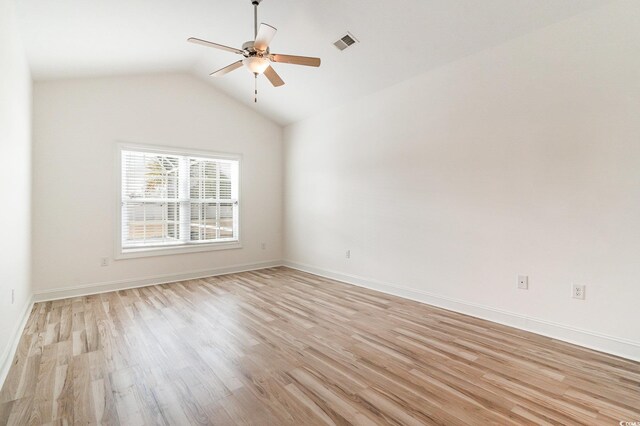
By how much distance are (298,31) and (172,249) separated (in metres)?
3.65

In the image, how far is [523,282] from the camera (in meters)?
2.98

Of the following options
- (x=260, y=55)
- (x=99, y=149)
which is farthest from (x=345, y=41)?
(x=99, y=149)

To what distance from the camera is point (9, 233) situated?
2.49m

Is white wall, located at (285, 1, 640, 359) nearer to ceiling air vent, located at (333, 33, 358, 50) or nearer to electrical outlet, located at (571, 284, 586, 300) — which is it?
electrical outlet, located at (571, 284, 586, 300)

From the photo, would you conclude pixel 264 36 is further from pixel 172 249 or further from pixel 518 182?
pixel 172 249

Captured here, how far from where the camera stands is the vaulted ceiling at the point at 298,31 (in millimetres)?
2773

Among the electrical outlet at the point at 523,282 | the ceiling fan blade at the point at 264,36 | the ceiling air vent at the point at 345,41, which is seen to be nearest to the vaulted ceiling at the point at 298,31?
the ceiling air vent at the point at 345,41

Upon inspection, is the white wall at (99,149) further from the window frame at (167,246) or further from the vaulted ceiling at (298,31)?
the vaulted ceiling at (298,31)

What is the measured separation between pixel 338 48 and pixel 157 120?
297cm

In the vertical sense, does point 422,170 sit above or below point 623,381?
above

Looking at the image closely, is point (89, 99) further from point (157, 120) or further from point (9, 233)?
point (9, 233)

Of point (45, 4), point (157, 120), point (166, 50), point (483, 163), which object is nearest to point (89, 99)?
point (157, 120)

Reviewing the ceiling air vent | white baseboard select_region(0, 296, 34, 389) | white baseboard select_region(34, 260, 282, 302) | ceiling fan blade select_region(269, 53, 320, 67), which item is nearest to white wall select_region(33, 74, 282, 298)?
white baseboard select_region(34, 260, 282, 302)

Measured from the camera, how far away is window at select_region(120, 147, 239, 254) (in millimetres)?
4625
